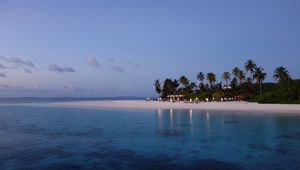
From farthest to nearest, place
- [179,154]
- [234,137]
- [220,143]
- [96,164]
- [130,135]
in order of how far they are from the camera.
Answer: [130,135] → [234,137] → [220,143] → [179,154] → [96,164]

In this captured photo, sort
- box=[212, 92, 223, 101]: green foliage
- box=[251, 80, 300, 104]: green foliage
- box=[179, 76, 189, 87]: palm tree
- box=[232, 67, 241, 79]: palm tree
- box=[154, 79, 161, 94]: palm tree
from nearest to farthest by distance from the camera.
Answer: box=[251, 80, 300, 104]: green foliage < box=[212, 92, 223, 101]: green foliage < box=[232, 67, 241, 79]: palm tree < box=[179, 76, 189, 87]: palm tree < box=[154, 79, 161, 94]: palm tree

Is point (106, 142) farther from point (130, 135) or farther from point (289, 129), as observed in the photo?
point (289, 129)

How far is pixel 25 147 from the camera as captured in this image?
24.5 m

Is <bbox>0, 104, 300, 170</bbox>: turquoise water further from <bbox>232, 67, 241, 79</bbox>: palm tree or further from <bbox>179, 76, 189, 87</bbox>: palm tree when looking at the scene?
<bbox>179, 76, 189, 87</bbox>: palm tree

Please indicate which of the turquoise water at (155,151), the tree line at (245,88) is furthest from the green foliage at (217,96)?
the turquoise water at (155,151)

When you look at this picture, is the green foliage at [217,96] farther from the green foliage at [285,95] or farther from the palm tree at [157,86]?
the palm tree at [157,86]

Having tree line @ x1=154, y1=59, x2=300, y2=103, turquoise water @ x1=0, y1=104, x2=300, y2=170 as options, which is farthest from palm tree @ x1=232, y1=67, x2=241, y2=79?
turquoise water @ x1=0, y1=104, x2=300, y2=170

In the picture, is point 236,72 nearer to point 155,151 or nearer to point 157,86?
point 157,86

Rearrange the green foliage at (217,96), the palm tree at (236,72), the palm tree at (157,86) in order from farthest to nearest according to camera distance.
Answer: the palm tree at (157,86)
the palm tree at (236,72)
the green foliage at (217,96)

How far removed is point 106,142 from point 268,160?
1341 centimetres

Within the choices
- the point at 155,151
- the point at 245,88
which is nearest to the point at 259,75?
the point at 245,88

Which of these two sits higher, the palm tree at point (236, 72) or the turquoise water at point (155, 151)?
the palm tree at point (236, 72)

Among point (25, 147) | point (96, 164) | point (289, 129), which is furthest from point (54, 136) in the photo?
point (289, 129)

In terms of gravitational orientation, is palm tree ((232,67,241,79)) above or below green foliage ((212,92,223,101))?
above
